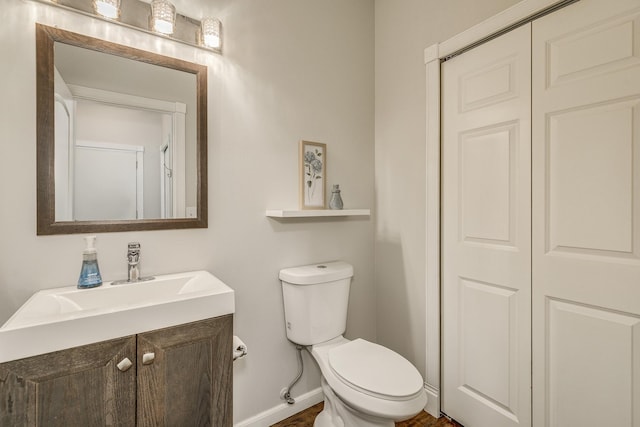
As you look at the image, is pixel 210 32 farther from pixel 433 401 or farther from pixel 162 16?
pixel 433 401

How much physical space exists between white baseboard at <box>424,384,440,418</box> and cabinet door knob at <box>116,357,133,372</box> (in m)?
1.55

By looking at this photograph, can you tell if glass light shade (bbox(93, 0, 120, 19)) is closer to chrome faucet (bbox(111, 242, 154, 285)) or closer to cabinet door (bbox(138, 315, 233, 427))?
chrome faucet (bbox(111, 242, 154, 285))

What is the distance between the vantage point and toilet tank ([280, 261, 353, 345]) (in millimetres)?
1565

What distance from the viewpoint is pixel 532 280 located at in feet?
4.40

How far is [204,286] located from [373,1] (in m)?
2.12

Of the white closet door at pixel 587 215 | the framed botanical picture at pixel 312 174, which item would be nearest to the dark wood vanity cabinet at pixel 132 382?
the framed botanical picture at pixel 312 174

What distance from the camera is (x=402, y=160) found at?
1904 millimetres

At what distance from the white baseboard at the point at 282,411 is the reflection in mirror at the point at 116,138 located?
3.50 ft

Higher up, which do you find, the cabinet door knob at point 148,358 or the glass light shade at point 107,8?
the glass light shade at point 107,8

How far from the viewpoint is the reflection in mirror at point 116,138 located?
1.14 meters

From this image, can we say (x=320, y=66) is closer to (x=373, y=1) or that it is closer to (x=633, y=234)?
(x=373, y=1)

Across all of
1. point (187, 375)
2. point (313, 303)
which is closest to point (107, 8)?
point (187, 375)

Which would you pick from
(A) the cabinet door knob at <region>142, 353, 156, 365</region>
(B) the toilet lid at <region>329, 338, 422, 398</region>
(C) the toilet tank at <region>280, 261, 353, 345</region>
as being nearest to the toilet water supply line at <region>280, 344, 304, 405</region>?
(C) the toilet tank at <region>280, 261, 353, 345</region>

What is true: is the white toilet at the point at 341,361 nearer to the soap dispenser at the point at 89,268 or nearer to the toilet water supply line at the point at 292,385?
A: the toilet water supply line at the point at 292,385
